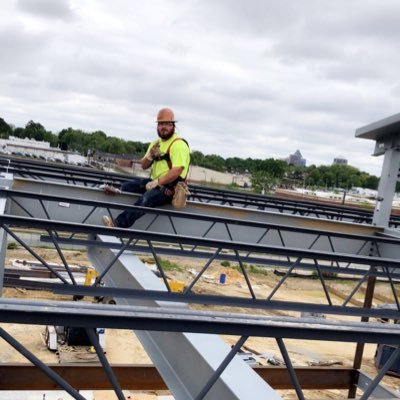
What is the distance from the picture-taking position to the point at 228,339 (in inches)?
887

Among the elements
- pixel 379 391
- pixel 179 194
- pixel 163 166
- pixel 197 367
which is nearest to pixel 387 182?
pixel 379 391

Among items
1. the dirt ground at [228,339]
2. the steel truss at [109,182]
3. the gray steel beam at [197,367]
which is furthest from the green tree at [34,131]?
the gray steel beam at [197,367]

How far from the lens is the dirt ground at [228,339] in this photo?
2009 centimetres

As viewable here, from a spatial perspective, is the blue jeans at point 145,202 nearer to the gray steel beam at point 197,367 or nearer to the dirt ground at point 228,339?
the gray steel beam at point 197,367

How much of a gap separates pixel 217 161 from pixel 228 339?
310 ft

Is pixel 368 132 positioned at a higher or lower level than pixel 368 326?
higher

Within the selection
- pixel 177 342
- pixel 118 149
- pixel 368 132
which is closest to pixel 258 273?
pixel 368 132

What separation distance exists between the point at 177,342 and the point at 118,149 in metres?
105

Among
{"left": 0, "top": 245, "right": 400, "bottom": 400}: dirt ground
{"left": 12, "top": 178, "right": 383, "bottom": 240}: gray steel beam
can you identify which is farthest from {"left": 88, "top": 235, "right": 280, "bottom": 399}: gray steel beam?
{"left": 0, "top": 245, "right": 400, "bottom": 400}: dirt ground

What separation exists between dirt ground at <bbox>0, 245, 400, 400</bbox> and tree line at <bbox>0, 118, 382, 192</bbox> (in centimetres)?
6239

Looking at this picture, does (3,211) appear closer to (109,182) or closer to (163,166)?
(163,166)

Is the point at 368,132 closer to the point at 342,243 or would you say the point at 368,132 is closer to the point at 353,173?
the point at 342,243

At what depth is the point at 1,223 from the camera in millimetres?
6027

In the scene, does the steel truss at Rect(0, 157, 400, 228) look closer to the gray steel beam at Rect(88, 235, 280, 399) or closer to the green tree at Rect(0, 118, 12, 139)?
A: the gray steel beam at Rect(88, 235, 280, 399)
